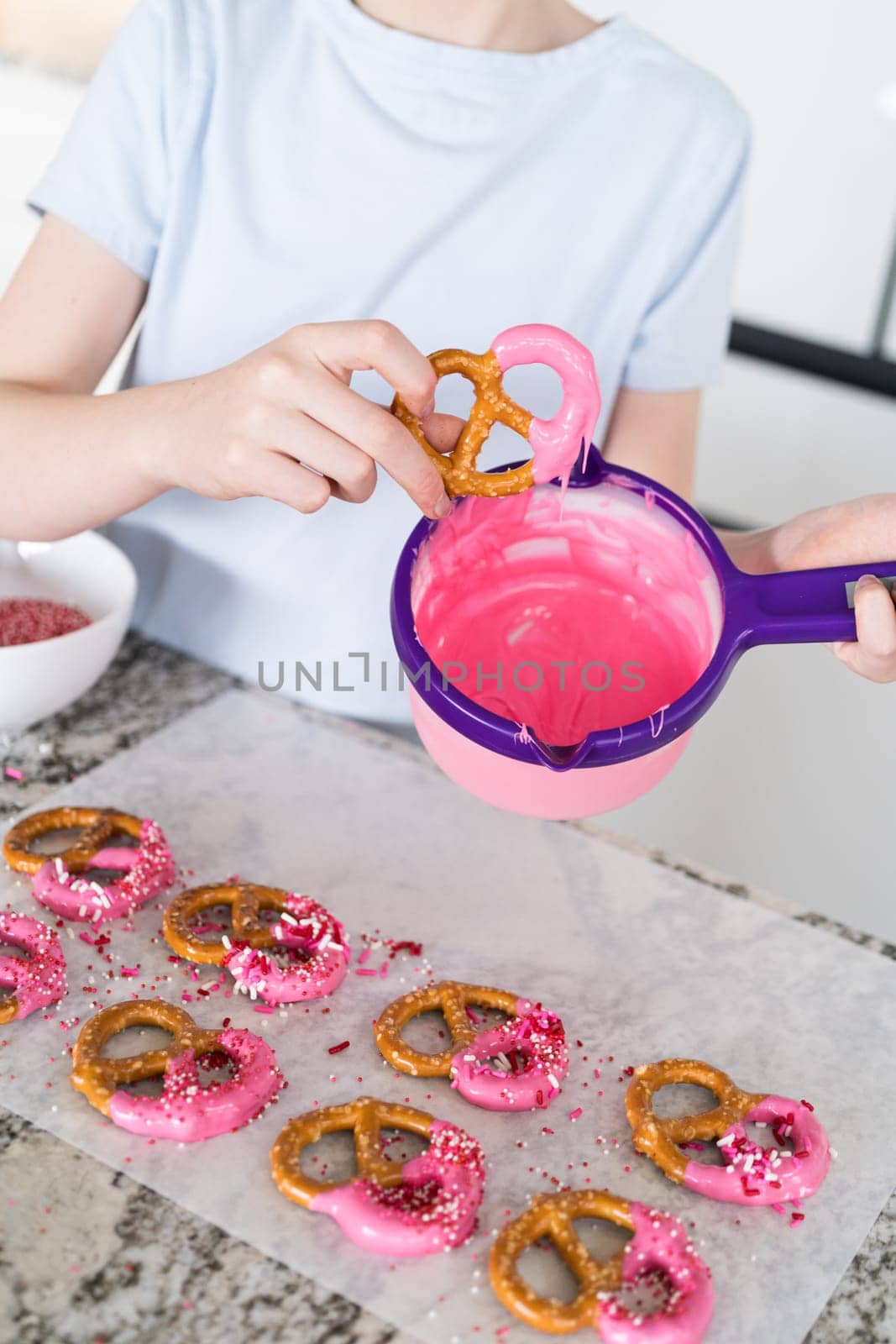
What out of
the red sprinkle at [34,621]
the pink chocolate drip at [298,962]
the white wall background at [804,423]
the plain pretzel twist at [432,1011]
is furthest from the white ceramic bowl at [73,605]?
the white wall background at [804,423]

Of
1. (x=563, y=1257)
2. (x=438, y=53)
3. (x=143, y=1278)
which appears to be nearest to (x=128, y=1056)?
(x=143, y=1278)

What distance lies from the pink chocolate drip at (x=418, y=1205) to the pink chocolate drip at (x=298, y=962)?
0.14 meters

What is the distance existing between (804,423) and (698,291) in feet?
3.12

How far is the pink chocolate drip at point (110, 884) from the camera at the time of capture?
0.85 metres

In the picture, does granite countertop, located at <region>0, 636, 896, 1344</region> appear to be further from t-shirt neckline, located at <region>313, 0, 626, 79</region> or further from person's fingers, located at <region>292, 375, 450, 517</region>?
t-shirt neckline, located at <region>313, 0, 626, 79</region>

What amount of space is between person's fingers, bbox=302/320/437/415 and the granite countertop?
46cm

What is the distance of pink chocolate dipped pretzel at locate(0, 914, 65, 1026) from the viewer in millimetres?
776

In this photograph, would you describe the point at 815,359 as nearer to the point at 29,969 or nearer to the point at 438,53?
the point at 438,53

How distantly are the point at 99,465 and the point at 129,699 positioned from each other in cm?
23

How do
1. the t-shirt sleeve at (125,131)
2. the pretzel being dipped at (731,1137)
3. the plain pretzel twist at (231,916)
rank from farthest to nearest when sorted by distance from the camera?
the t-shirt sleeve at (125,131), the plain pretzel twist at (231,916), the pretzel being dipped at (731,1137)

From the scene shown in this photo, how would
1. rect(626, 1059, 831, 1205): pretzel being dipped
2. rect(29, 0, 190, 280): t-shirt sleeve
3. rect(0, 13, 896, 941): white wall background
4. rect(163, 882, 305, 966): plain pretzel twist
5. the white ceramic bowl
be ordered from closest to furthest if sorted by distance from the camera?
1. rect(626, 1059, 831, 1205): pretzel being dipped
2. rect(163, 882, 305, 966): plain pretzel twist
3. the white ceramic bowl
4. rect(29, 0, 190, 280): t-shirt sleeve
5. rect(0, 13, 896, 941): white wall background

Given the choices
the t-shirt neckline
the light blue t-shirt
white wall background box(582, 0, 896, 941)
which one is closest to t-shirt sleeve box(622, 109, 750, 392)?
the light blue t-shirt

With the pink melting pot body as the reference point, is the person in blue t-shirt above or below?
above

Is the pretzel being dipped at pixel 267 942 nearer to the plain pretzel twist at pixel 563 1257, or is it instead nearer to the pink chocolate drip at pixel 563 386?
the plain pretzel twist at pixel 563 1257
